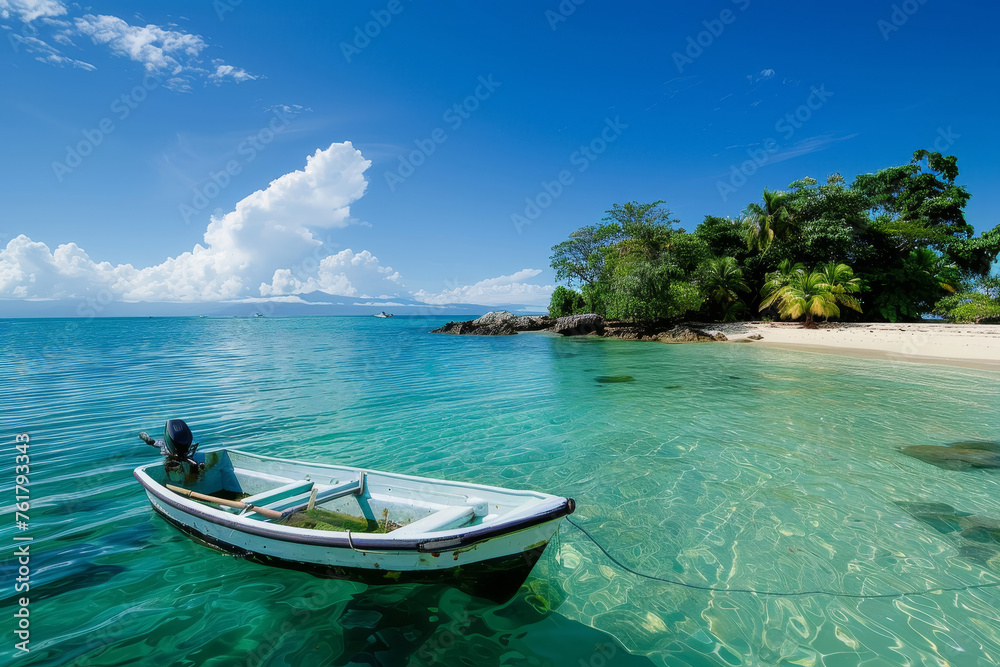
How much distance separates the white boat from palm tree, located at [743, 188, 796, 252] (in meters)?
45.0

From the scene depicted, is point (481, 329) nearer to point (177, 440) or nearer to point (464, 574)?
point (177, 440)

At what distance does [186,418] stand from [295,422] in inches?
147

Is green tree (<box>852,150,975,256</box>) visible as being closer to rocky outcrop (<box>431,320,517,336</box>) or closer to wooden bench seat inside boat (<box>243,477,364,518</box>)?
rocky outcrop (<box>431,320,517,336</box>)

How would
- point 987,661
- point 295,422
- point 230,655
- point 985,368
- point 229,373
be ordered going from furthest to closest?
point 229,373
point 985,368
point 295,422
point 230,655
point 987,661

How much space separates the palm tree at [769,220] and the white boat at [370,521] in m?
45.0

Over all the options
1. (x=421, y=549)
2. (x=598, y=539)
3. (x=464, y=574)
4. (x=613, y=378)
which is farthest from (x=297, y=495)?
(x=613, y=378)

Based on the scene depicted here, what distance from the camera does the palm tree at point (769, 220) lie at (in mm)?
38781

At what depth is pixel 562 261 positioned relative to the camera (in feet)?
172

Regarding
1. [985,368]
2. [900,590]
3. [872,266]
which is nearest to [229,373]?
[900,590]

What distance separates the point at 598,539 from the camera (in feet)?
18.6

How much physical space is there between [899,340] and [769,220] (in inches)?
698

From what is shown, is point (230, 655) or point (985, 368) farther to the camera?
point (985, 368)

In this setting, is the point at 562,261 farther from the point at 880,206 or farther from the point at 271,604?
the point at 271,604

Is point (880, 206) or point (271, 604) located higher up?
point (880, 206)
